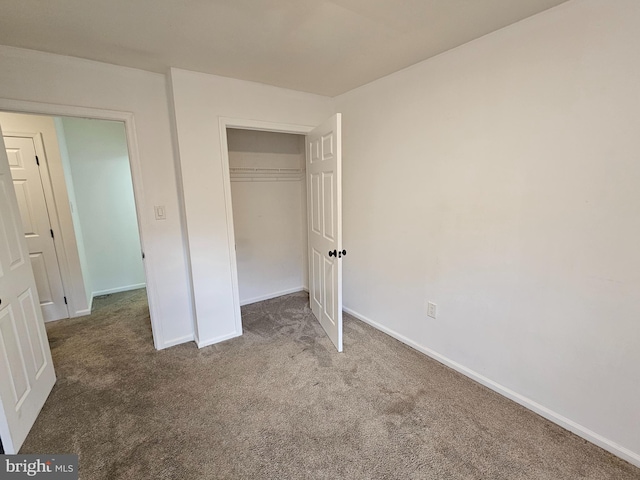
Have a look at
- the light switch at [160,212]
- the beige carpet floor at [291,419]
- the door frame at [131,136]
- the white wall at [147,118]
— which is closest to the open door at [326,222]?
the beige carpet floor at [291,419]

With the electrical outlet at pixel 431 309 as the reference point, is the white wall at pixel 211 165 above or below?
above

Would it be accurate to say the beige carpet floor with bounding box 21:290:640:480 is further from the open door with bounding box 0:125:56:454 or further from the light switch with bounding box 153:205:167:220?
the light switch with bounding box 153:205:167:220

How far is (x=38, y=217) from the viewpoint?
9.48 feet

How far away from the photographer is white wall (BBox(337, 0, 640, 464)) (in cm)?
136

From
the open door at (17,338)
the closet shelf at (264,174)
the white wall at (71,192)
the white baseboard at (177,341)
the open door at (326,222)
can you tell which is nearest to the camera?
the open door at (17,338)

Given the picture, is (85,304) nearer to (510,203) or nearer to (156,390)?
(156,390)

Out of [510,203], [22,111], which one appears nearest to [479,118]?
[510,203]

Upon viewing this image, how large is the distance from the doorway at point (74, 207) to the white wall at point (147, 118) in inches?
7.7

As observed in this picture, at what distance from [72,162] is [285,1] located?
365 cm

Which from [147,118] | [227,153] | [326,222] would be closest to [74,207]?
[147,118]

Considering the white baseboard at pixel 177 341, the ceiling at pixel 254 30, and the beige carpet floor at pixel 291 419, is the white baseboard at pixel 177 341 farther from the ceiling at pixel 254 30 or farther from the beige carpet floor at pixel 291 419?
the ceiling at pixel 254 30

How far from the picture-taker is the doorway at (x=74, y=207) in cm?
281

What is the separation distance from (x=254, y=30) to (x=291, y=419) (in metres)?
2.38

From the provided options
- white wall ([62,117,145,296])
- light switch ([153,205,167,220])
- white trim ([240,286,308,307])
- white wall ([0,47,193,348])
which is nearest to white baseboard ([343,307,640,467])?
white trim ([240,286,308,307])
